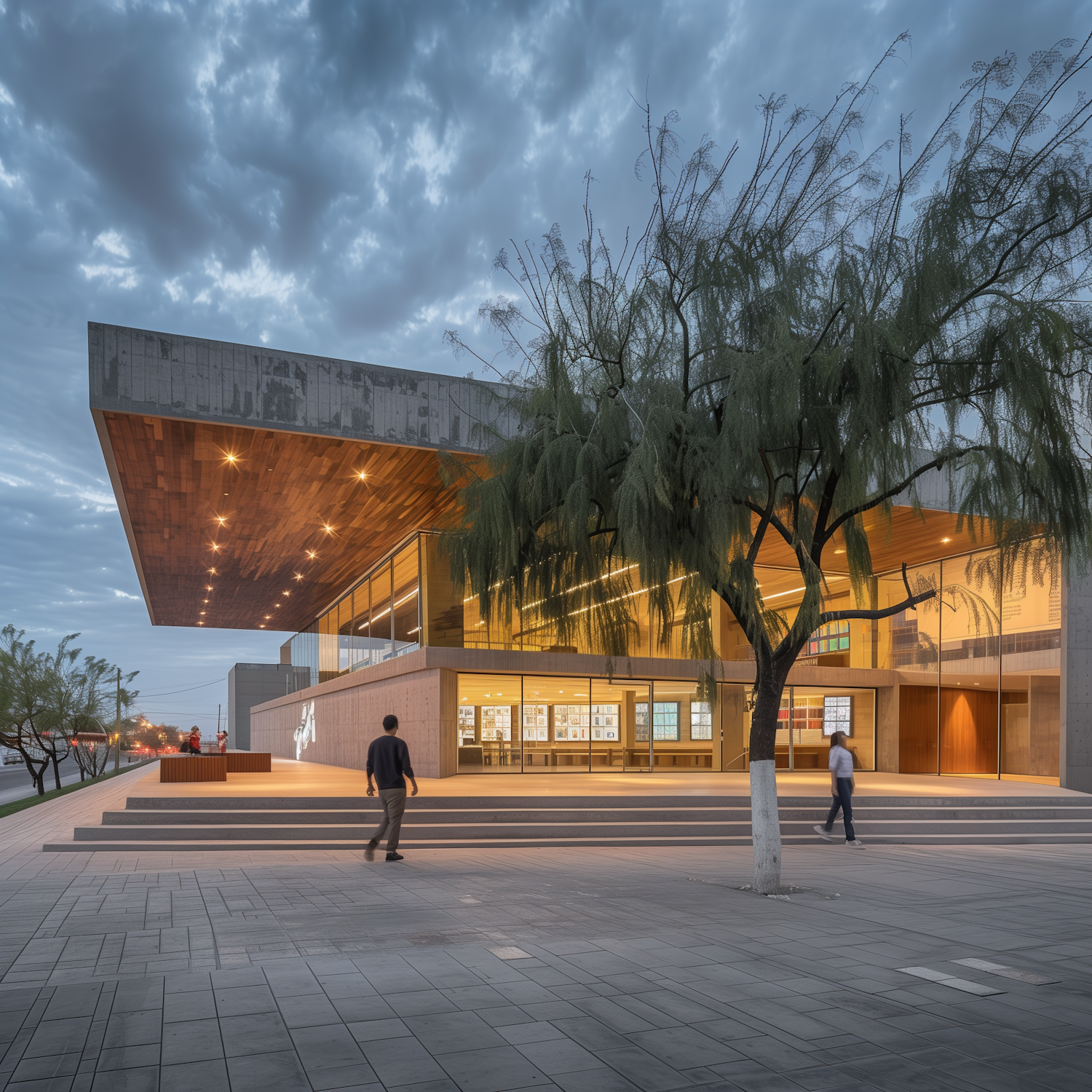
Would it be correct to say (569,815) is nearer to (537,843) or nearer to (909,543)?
(537,843)

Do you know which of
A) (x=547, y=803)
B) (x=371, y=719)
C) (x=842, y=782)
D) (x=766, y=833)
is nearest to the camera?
(x=766, y=833)

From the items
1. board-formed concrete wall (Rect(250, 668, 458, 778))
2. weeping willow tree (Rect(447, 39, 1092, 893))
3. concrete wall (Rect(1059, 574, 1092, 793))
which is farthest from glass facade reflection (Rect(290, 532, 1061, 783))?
weeping willow tree (Rect(447, 39, 1092, 893))

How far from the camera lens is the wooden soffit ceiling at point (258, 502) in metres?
15.2

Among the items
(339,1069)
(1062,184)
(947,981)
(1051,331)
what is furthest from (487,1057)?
(1062,184)

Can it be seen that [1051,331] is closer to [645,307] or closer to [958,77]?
[958,77]

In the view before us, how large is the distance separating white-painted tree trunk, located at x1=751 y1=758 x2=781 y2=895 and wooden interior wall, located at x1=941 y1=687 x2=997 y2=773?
19.6m

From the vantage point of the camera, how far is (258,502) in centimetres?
1950

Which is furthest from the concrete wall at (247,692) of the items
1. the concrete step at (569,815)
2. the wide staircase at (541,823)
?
the concrete step at (569,815)

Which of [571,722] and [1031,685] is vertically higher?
[1031,685]

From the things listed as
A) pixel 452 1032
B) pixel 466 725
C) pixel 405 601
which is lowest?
pixel 466 725

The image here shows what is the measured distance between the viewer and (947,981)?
597cm

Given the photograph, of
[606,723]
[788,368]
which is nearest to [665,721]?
[606,723]

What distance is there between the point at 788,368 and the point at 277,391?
9.25m

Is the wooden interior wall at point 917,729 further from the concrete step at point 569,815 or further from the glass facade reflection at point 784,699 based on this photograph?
the concrete step at point 569,815
